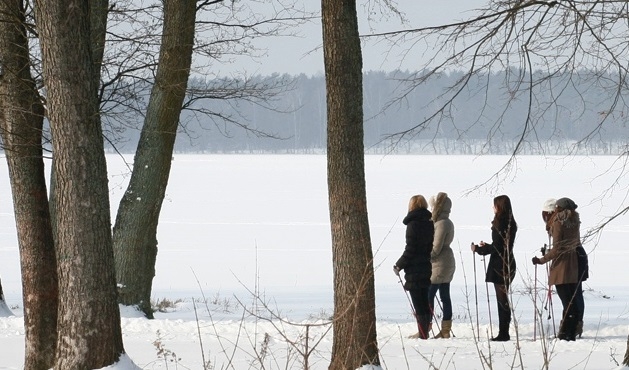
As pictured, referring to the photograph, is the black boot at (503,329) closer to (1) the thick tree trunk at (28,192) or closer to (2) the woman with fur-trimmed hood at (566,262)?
(2) the woman with fur-trimmed hood at (566,262)

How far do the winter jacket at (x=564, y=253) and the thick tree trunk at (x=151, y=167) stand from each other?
16.1ft

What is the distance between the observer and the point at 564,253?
29.3ft

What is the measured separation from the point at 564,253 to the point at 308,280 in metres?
9.86

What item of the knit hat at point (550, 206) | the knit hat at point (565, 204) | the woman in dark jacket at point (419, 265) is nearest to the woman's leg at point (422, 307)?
the woman in dark jacket at point (419, 265)

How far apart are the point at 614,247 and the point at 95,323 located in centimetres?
1862

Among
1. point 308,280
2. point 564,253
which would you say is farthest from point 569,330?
point 308,280

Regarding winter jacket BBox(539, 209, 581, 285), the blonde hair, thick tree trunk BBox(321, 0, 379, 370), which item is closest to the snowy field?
winter jacket BBox(539, 209, 581, 285)

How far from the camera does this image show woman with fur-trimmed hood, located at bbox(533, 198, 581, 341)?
8906 millimetres

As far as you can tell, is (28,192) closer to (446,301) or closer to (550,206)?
(446,301)

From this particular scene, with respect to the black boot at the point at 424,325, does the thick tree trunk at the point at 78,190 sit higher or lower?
higher

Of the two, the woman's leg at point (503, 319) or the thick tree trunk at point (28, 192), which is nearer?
the thick tree trunk at point (28, 192)

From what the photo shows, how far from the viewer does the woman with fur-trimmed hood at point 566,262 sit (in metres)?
8.91

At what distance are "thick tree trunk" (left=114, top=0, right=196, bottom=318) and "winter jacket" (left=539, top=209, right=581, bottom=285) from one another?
4898 millimetres

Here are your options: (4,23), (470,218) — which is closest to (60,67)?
(4,23)
